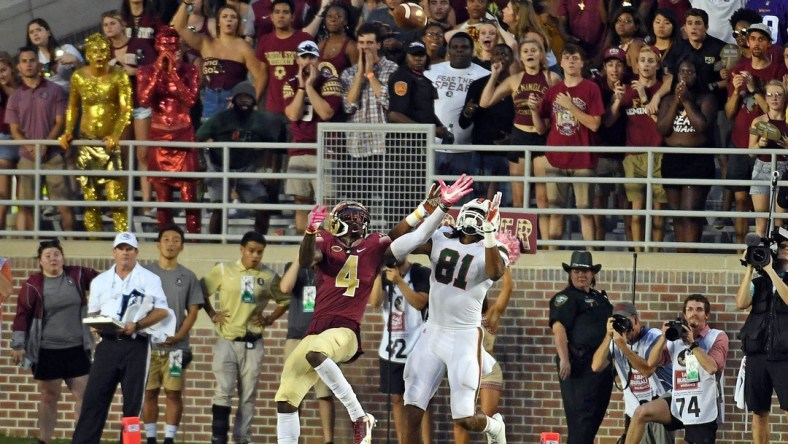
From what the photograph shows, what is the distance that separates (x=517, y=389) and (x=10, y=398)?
5.33m

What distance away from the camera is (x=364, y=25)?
1880 centimetres

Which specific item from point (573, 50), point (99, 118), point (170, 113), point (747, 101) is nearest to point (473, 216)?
point (573, 50)

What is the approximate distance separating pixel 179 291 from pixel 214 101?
268 cm

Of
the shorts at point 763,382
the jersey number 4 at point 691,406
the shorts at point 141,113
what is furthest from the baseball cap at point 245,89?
the shorts at point 763,382

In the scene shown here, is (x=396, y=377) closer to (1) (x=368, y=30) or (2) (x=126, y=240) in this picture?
(2) (x=126, y=240)

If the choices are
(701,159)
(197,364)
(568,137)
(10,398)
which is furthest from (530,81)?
(10,398)

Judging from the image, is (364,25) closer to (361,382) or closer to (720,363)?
(361,382)

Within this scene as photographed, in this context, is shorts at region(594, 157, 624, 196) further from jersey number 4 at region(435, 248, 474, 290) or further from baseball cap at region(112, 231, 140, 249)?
baseball cap at region(112, 231, 140, 249)

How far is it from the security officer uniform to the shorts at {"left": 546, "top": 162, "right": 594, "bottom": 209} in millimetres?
2187

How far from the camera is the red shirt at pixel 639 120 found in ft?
59.8

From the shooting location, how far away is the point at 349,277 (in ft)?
51.6

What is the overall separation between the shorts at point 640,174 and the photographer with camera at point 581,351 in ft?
3.81

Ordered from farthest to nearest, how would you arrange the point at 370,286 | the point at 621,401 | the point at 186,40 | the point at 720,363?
the point at 186,40 → the point at 621,401 → the point at 720,363 → the point at 370,286

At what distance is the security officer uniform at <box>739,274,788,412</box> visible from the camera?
16766 mm
